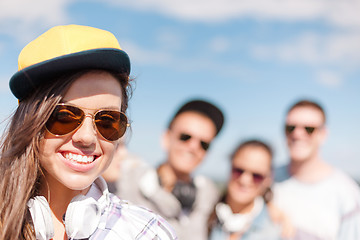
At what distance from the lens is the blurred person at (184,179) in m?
3.85

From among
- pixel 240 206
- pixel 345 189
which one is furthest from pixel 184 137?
pixel 345 189

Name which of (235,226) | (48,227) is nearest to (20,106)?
(48,227)

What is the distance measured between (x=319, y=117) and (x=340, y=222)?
1.06 meters

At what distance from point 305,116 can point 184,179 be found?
55.8 inches

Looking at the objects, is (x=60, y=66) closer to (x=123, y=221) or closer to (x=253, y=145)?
(x=123, y=221)

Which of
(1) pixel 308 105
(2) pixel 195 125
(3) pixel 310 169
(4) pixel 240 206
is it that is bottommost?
(4) pixel 240 206

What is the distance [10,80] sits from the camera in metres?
1.46

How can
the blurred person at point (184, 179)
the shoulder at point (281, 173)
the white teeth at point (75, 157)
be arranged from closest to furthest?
the white teeth at point (75, 157) < the blurred person at point (184, 179) < the shoulder at point (281, 173)

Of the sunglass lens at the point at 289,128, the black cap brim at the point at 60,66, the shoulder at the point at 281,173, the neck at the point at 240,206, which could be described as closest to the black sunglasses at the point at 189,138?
the neck at the point at 240,206

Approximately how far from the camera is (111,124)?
1.52 meters

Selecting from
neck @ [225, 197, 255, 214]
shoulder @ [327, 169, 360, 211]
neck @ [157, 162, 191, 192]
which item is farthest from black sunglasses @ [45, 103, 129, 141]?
shoulder @ [327, 169, 360, 211]

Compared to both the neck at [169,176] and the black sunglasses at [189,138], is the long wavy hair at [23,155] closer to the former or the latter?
the neck at [169,176]

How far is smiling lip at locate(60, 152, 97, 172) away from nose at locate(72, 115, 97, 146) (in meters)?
0.06

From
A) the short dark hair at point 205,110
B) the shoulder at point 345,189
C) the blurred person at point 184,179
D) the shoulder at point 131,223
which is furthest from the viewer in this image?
the short dark hair at point 205,110
